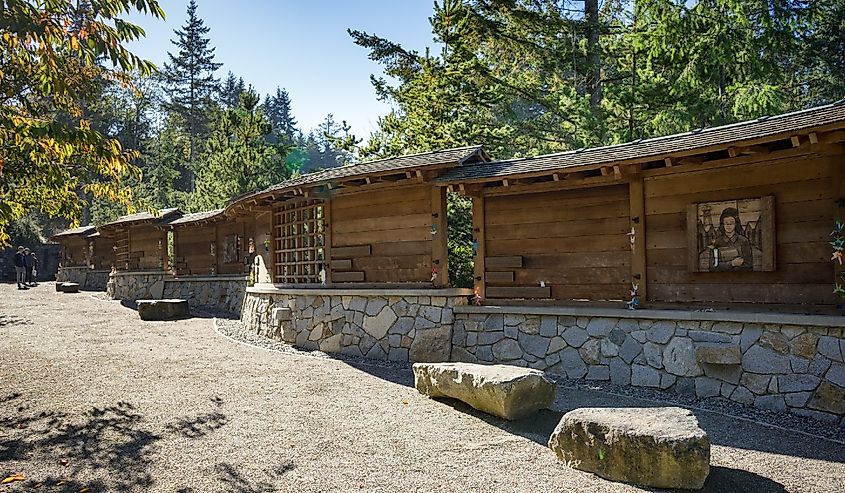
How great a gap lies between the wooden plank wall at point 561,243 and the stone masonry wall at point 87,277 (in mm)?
25875

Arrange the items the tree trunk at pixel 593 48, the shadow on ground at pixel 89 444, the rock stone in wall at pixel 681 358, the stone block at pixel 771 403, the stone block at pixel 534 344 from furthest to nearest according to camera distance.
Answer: the tree trunk at pixel 593 48 → the stone block at pixel 534 344 → the rock stone in wall at pixel 681 358 → the stone block at pixel 771 403 → the shadow on ground at pixel 89 444

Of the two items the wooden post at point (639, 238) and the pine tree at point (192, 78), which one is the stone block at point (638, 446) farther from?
the pine tree at point (192, 78)

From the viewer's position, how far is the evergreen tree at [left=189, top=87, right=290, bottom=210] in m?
20.6

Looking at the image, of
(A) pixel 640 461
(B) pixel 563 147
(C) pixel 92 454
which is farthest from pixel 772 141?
(B) pixel 563 147

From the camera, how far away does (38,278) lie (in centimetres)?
3494

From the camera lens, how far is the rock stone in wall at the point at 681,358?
728 centimetres

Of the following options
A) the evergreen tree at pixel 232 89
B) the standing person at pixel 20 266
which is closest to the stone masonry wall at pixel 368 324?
the standing person at pixel 20 266

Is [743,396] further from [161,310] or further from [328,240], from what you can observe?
[161,310]

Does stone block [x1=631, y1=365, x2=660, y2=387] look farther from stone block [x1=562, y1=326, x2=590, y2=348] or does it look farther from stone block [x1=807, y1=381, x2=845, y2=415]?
stone block [x1=807, y1=381, x2=845, y2=415]

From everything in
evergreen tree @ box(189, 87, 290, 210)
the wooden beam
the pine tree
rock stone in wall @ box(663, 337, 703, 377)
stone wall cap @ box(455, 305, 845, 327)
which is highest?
the pine tree

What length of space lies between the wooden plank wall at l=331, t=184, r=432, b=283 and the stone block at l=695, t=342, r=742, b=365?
14.5 ft

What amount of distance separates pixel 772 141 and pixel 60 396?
912cm

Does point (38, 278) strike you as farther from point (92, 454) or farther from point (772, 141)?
point (772, 141)

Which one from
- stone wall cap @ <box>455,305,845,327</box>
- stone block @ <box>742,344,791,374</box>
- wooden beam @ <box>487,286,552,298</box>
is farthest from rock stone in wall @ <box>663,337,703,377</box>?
wooden beam @ <box>487,286,552,298</box>
